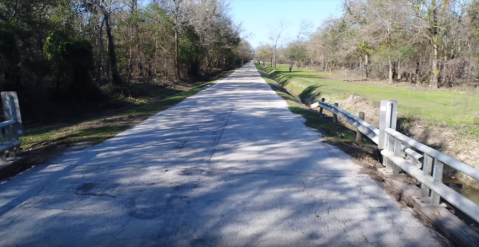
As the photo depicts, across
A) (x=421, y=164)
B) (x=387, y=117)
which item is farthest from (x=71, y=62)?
(x=421, y=164)

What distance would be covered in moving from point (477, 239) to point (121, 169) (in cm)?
539

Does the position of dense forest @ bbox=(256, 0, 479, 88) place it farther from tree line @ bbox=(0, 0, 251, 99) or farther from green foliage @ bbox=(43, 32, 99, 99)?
green foliage @ bbox=(43, 32, 99, 99)

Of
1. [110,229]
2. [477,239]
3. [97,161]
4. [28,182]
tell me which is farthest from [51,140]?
[477,239]

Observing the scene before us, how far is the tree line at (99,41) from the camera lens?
51.5 feet

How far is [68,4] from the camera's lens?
24.8 m

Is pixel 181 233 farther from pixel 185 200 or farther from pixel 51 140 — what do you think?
pixel 51 140

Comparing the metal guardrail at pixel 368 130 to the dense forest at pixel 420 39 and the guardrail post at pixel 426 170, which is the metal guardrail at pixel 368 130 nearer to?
the guardrail post at pixel 426 170

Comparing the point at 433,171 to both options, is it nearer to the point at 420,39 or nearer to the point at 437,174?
the point at 437,174

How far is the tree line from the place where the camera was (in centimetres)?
1569

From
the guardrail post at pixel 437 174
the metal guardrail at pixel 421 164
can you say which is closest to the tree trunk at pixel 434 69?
the metal guardrail at pixel 421 164

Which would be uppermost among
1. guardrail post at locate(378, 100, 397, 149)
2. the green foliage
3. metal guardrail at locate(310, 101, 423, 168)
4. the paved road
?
the green foliage

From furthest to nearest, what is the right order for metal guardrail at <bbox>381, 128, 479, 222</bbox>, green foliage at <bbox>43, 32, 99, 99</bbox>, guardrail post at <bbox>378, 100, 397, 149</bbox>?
green foliage at <bbox>43, 32, 99, 99</bbox>, guardrail post at <bbox>378, 100, 397, 149</bbox>, metal guardrail at <bbox>381, 128, 479, 222</bbox>

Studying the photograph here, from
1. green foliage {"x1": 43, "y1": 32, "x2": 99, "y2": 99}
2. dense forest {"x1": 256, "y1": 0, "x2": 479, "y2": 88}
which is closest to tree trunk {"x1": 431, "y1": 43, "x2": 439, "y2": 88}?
dense forest {"x1": 256, "y1": 0, "x2": 479, "y2": 88}

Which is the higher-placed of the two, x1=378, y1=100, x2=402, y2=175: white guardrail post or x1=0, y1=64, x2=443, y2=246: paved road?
x1=378, y1=100, x2=402, y2=175: white guardrail post
